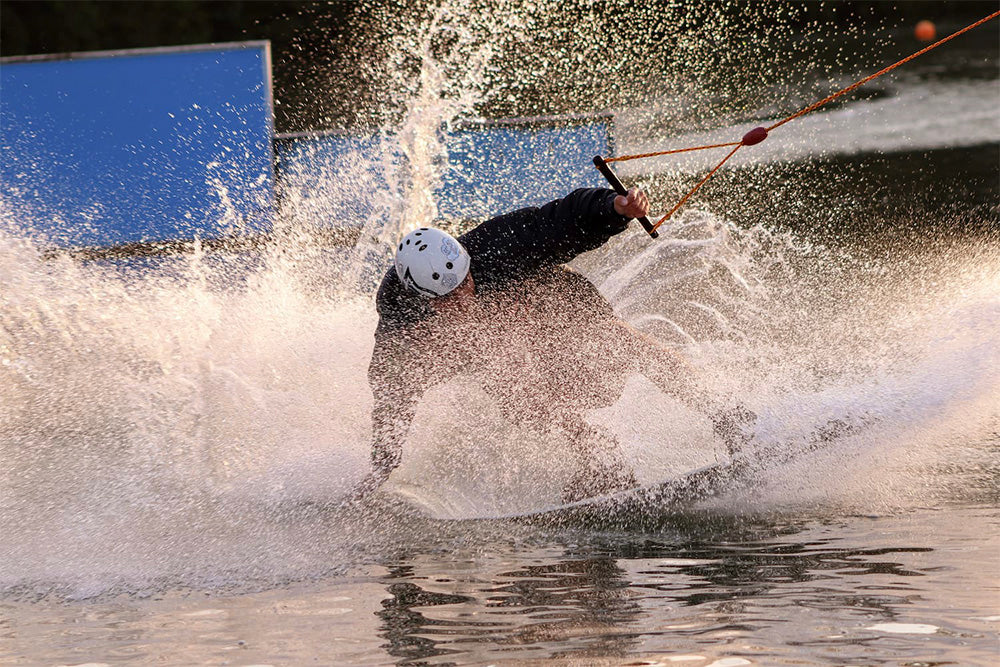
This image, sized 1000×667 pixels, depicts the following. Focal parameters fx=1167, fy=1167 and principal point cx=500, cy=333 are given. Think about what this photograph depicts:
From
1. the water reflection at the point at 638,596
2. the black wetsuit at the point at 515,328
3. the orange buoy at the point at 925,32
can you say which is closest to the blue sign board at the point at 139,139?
the black wetsuit at the point at 515,328

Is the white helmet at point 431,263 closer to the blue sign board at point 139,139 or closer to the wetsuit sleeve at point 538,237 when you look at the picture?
the wetsuit sleeve at point 538,237

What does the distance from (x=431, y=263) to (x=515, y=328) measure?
2.04ft

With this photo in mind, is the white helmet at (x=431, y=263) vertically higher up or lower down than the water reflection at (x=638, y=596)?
higher up

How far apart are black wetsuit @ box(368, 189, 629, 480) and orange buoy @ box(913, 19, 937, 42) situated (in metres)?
9.89

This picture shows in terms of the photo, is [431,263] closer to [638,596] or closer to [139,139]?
[638,596]

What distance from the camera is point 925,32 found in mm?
13125

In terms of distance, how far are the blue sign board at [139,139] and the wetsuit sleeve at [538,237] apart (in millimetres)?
3510

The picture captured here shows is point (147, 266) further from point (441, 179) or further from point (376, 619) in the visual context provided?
point (376, 619)

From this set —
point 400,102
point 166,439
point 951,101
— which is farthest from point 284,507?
point 951,101

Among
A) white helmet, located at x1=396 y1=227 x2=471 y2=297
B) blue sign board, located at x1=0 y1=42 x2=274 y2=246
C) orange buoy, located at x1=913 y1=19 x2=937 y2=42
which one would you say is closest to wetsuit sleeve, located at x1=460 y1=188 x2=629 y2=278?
white helmet, located at x1=396 y1=227 x2=471 y2=297

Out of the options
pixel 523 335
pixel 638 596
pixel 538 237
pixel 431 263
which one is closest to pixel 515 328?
pixel 523 335

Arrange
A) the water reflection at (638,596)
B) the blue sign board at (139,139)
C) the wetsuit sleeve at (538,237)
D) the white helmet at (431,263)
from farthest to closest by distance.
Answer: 1. the blue sign board at (139,139)
2. the wetsuit sleeve at (538,237)
3. the white helmet at (431,263)
4. the water reflection at (638,596)

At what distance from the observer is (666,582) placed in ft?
12.4

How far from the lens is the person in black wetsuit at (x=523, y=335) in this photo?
14.9 feet
